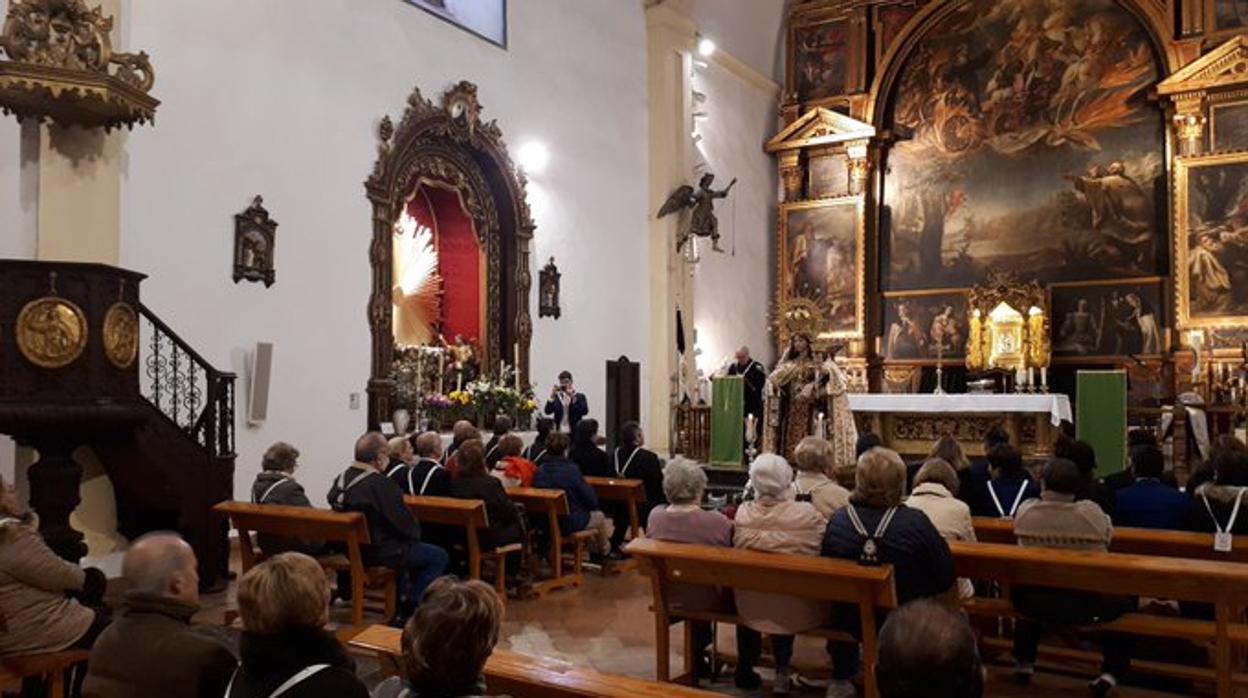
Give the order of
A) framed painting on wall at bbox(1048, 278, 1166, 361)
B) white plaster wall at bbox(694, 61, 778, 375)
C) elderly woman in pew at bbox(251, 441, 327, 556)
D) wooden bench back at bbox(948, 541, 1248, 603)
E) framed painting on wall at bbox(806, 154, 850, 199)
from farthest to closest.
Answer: framed painting on wall at bbox(806, 154, 850, 199) < white plaster wall at bbox(694, 61, 778, 375) < framed painting on wall at bbox(1048, 278, 1166, 361) < elderly woman in pew at bbox(251, 441, 327, 556) < wooden bench back at bbox(948, 541, 1248, 603)

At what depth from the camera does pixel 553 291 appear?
1465cm

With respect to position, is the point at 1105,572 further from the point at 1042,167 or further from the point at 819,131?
the point at 819,131

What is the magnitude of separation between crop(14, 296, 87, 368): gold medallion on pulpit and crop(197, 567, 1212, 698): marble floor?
6.27 feet

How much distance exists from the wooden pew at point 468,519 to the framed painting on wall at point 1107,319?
41.6 ft

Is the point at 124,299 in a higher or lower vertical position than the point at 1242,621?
higher

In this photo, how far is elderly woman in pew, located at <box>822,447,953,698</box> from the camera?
4.46 metres

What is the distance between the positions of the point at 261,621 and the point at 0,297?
16.3 ft

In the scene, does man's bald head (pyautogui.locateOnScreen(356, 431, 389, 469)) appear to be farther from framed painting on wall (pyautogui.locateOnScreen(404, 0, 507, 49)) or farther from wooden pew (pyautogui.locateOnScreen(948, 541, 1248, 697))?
framed painting on wall (pyautogui.locateOnScreen(404, 0, 507, 49))

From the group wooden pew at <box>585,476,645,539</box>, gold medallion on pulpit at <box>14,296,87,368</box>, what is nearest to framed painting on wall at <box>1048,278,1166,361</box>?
wooden pew at <box>585,476,645,539</box>

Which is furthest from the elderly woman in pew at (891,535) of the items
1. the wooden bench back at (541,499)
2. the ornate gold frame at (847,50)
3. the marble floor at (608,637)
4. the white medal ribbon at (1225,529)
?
the ornate gold frame at (847,50)

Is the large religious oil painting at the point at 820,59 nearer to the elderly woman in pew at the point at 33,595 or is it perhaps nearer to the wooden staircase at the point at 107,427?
the wooden staircase at the point at 107,427

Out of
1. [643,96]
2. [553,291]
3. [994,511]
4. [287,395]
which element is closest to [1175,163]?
[643,96]

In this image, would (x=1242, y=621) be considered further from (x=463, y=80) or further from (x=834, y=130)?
(x=834, y=130)

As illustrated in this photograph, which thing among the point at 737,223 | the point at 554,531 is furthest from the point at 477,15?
the point at 554,531
